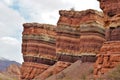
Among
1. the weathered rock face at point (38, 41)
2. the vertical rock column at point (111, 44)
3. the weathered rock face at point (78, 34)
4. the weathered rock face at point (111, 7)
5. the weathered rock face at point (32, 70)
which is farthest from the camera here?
the weathered rock face at point (38, 41)

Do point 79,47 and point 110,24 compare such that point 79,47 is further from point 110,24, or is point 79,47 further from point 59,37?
point 110,24

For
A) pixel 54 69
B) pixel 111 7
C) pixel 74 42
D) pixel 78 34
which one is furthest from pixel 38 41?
pixel 111 7

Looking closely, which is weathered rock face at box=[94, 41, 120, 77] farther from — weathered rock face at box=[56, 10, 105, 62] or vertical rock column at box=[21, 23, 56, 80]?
vertical rock column at box=[21, 23, 56, 80]

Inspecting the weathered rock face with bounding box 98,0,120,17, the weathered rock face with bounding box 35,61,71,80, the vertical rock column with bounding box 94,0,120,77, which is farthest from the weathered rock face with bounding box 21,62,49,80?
the weathered rock face with bounding box 98,0,120,17

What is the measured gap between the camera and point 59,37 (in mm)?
80000

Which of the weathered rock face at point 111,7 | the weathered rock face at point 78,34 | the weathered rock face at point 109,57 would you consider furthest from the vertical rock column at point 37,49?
the weathered rock face at point 109,57

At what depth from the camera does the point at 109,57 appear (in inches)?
1982

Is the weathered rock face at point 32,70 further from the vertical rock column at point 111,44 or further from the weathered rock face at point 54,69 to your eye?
the vertical rock column at point 111,44

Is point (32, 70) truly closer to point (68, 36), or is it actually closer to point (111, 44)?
point (68, 36)

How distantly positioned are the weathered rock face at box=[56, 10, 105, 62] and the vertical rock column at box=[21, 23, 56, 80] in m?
9.79

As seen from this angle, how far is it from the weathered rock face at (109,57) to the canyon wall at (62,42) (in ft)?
50.1

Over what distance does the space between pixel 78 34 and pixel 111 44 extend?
91.7ft

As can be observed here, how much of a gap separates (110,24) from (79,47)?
24.9m

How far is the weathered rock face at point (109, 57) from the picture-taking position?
49344 mm
